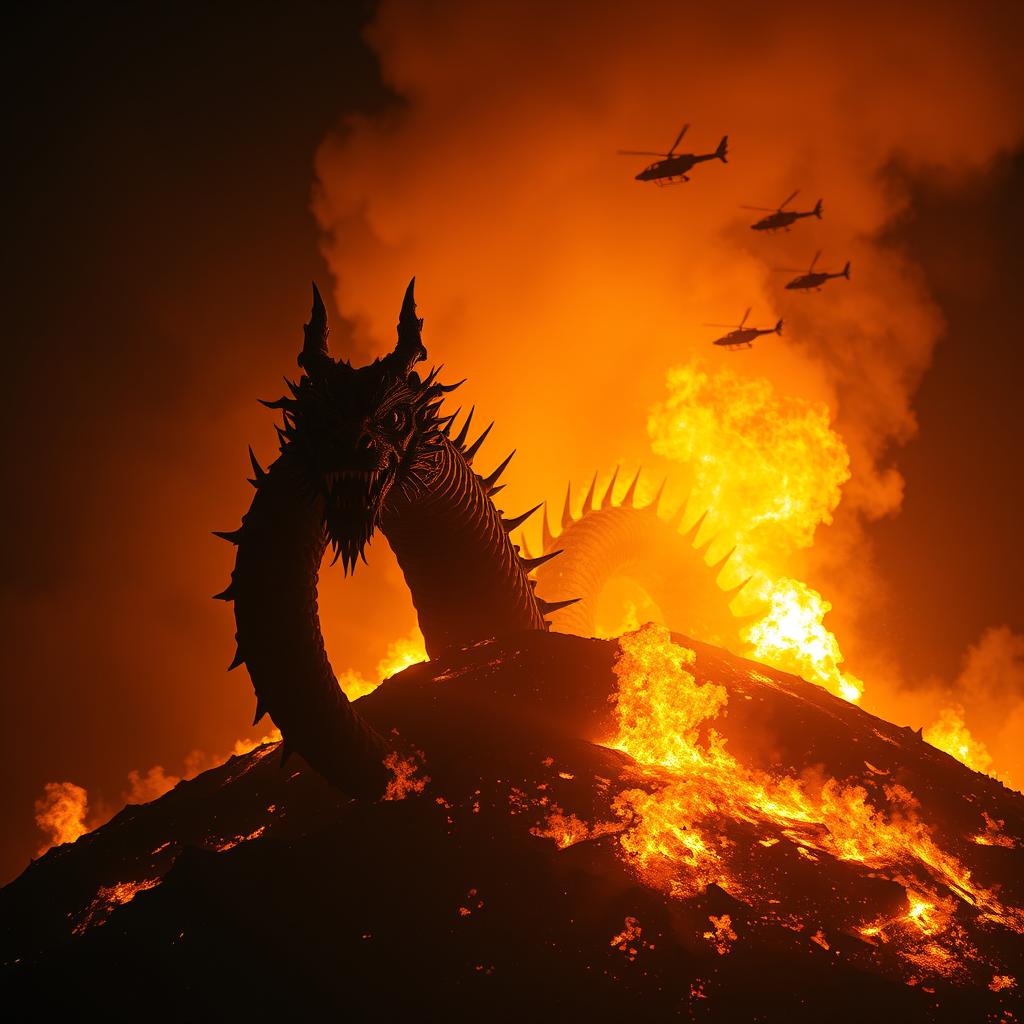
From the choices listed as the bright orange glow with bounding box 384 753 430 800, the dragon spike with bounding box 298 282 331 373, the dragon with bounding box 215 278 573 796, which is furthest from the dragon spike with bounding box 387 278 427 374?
the bright orange glow with bounding box 384 753 430 800

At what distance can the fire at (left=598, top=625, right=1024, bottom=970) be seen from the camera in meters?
5.77

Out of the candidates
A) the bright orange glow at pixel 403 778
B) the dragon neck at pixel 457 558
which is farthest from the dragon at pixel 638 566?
the bright orange glow at pixel 403 778

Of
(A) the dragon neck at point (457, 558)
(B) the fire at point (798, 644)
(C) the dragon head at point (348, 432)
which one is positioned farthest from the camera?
(B) the fire at point (798, 644)

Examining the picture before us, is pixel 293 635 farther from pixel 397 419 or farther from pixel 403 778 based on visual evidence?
pixel 397 419

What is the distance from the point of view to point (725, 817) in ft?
21.8

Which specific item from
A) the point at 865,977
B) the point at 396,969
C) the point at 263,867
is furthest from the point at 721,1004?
the point at 263,867

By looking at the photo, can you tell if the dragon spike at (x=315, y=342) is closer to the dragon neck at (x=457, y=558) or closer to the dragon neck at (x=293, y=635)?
the dragon neck at (x=293, y=635)

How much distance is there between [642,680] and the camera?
856cm

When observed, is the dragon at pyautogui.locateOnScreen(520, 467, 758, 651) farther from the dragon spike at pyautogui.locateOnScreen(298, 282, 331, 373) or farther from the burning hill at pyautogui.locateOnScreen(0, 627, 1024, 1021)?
the dragon spike at pyautogui.locateOnScreen(298, 282, 331, 373)

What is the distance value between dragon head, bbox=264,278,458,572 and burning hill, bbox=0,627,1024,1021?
2.40m

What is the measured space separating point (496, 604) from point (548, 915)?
511 cm

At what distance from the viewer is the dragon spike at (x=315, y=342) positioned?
6.66 m

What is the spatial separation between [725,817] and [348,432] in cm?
456

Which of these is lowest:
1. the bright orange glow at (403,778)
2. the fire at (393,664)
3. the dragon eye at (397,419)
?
the bright orange glow at (403,778)
